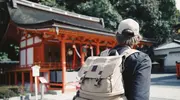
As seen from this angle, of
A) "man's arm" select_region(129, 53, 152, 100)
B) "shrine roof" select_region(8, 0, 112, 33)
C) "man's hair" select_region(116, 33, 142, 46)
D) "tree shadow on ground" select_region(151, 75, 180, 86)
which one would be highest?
"shrine roof" select_region(8, 0, 112, 33)

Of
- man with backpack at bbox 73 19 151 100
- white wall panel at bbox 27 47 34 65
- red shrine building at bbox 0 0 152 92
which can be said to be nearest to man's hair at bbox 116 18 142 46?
man with backpack at bbox 73 19 151 100

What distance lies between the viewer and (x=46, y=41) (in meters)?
15.5

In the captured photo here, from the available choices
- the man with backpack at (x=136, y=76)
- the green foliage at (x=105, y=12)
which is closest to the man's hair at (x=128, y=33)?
the man with backpack at (x=136, y=76)

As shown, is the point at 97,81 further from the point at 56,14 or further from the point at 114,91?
the point at 56,14

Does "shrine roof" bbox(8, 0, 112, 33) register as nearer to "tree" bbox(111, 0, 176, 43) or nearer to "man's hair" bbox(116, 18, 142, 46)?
"tree" bbox(111, 0, 176, 43)

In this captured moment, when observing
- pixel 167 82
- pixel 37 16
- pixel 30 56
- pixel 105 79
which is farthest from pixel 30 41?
pixel 105 79

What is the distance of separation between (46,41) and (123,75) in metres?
13.8

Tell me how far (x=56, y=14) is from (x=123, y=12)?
9769 millimetres

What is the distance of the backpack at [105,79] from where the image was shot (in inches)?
75.2

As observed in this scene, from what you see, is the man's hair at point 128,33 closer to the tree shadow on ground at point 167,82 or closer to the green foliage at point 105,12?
the tree shadow on ground at point 167,82

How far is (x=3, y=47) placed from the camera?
20281 millimetres

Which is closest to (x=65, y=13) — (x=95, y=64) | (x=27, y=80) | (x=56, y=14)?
(x=56, y=14)

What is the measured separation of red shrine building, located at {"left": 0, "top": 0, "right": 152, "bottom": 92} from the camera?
13.6 m

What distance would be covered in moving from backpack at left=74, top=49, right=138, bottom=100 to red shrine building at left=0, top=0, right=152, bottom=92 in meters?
10.3
